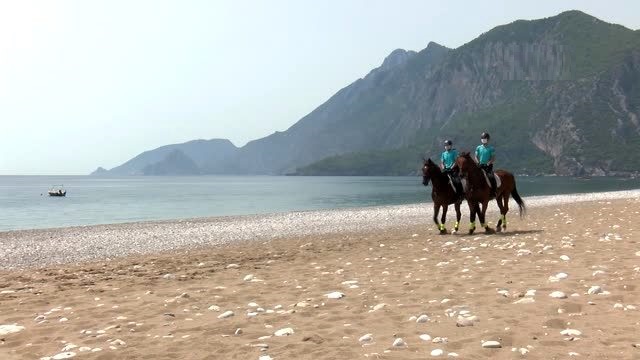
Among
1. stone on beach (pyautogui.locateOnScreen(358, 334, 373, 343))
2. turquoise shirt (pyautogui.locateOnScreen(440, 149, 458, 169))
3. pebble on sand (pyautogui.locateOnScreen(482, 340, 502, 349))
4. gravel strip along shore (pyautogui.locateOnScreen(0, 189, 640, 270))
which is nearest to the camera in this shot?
pebble on sand (pyautogui.locateOnScreen(482, 340, 502, 349))

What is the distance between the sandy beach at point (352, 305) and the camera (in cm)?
716

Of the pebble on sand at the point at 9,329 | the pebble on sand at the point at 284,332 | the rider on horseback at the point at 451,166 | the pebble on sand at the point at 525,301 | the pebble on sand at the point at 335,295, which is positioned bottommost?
the pebble on sand at the point at 9,329

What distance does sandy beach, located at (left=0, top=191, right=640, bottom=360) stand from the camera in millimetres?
7164

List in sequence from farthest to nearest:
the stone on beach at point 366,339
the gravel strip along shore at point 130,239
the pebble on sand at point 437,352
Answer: the gravel strip along shore at point 130,239 → the stone on beach at point 366,339 → the pebble on sand at point 437,352

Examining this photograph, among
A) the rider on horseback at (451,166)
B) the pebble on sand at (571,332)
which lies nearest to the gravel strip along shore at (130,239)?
the rider on horseback at (451,166)

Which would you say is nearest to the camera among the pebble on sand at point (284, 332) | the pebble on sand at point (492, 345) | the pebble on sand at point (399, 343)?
the pebble on sand at point (492, 345)

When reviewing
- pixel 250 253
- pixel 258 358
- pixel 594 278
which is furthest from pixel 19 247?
pixel 594 278

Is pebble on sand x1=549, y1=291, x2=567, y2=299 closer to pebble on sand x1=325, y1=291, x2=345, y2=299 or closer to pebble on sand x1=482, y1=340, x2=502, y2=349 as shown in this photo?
pebble on sand x1=482, y1=340, x2=502, y2=349

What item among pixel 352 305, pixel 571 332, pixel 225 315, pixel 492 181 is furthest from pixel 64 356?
pixel 492 181

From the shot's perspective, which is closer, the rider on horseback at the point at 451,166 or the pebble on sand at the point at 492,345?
the pebble on sand at the point at 492,345

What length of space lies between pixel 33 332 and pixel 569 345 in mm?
8713

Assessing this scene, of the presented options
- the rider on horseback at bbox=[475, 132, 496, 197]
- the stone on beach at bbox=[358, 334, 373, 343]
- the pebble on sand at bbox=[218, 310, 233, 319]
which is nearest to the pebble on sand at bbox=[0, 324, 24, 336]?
the pebble on sand at bbox=[218, 310, 233, 319]

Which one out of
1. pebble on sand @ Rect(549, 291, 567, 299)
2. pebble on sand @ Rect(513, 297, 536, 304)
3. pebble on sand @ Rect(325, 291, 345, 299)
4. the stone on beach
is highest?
pebble on sand @ Rect(549, 291, 567, 299)

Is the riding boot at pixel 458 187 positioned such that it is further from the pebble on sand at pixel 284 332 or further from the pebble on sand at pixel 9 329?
the pebble on sand at pixel 9 329
